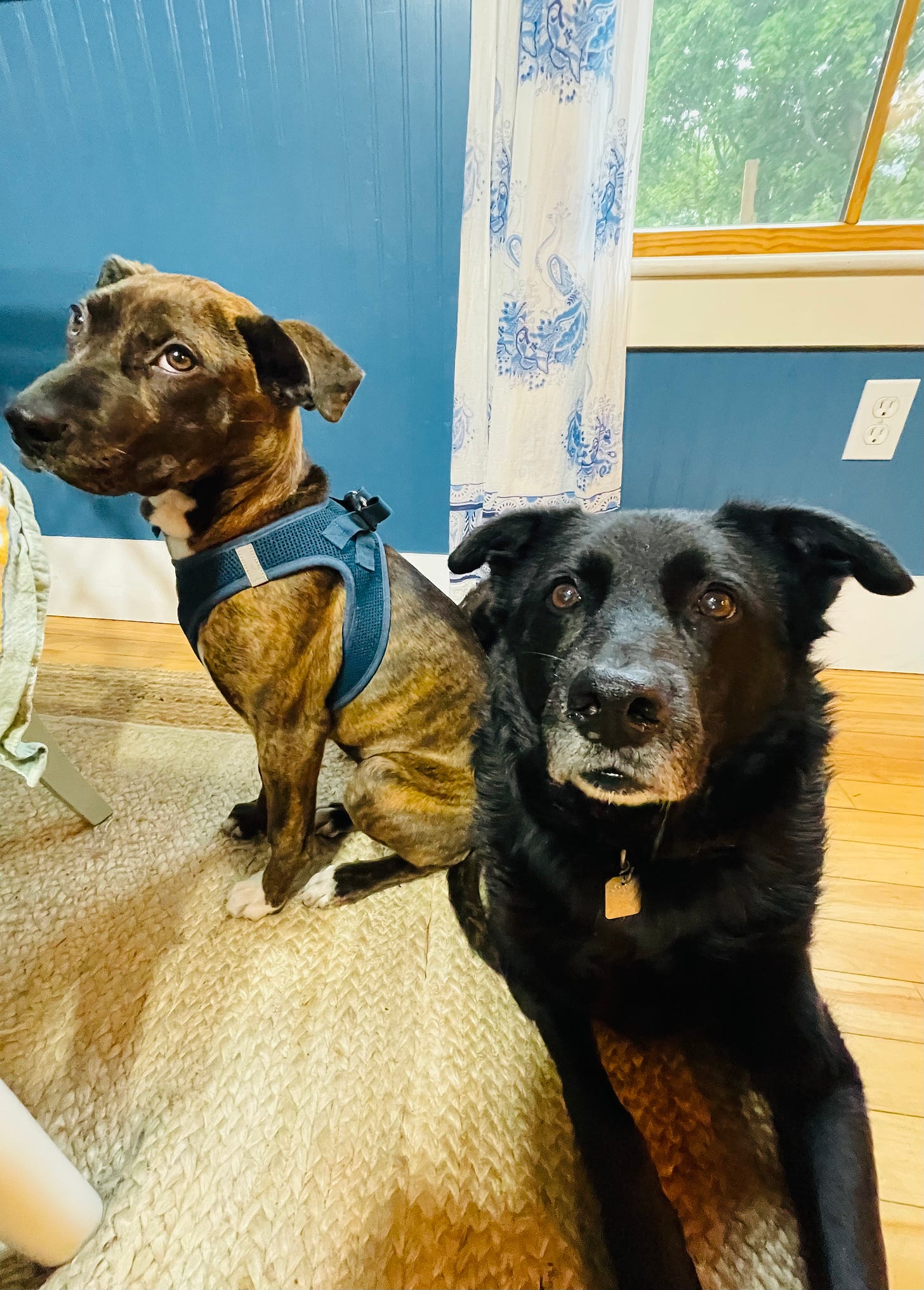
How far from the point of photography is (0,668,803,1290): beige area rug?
2.13 feet

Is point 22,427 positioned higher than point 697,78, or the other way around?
point 697,78

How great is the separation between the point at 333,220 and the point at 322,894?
5.28 ft

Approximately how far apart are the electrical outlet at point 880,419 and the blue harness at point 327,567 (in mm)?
1358

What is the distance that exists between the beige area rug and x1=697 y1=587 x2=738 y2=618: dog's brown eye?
635 mm

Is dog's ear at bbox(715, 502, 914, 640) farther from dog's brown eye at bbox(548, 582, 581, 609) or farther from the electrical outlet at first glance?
the electrical outlet

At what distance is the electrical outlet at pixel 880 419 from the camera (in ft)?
4.91

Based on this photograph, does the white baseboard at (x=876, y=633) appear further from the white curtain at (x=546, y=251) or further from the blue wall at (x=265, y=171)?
the blue wall at (x=265, y=171)

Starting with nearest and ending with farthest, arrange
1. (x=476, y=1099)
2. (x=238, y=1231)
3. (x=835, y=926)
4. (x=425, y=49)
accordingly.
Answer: (x=238, y=1231) → (x=476, y=1099) → (x=835, y=926) → (x=425, y=49)

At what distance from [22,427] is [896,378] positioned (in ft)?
6.18

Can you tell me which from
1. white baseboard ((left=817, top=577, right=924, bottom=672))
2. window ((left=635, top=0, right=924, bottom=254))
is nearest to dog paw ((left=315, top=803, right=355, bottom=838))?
white baseboard ((left=817, top=577, right=924, bottom=672))

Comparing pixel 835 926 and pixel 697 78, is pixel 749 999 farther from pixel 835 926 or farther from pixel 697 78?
pixel 697 78

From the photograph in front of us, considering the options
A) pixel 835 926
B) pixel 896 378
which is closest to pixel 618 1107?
Result: pixel 835 926

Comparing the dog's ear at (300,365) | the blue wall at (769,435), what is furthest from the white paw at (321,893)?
the blue wall at (769,435)

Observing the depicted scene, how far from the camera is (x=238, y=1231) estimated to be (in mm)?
662
